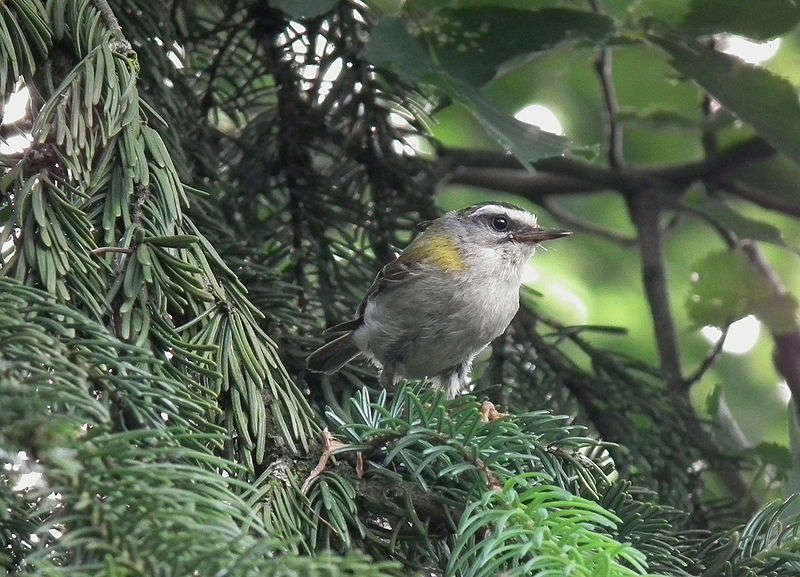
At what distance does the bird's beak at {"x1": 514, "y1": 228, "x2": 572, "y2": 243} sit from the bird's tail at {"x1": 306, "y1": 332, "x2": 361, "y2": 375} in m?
0.87

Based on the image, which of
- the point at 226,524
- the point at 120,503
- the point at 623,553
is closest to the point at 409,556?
the point at 623,553

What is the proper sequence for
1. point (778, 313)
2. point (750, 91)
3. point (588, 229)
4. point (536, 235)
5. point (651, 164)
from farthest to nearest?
point (651, 164), point (588, 229), point (536, 235), point (778, 313), point (750, 91)

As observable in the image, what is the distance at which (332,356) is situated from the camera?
265cm

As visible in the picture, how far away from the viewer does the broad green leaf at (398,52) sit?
2.28m

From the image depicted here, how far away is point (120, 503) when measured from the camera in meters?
1.12

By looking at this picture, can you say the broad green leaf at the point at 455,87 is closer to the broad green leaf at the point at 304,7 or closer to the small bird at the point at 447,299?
the broad green leaf at the point at 304,7

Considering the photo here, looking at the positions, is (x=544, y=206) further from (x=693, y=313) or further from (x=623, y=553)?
(x=623, y=553)

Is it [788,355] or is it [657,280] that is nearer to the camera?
[788,355]

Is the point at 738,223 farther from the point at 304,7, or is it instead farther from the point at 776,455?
the point at 304,7

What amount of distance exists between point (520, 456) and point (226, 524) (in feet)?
2.07

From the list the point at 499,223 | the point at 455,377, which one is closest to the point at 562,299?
the point at 499,223

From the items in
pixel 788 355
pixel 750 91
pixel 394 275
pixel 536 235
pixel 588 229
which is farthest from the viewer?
pixel 588 229

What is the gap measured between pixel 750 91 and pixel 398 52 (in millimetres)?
932

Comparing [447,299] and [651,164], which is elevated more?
[651,164]
